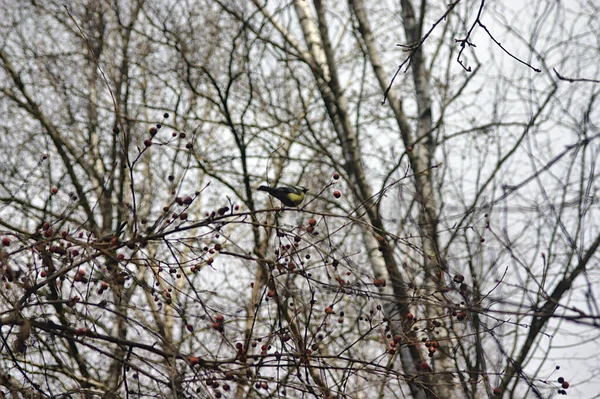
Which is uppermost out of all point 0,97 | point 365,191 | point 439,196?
point 0,97

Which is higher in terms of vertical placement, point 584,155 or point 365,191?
point 584,155

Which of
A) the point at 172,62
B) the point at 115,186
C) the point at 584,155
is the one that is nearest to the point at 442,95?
the point at 584,155

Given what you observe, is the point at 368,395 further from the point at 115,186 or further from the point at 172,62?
the point at 172,62

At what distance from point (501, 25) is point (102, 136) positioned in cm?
445

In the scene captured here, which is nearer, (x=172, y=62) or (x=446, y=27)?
(x=446, y=27)

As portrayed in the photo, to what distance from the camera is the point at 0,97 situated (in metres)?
6.55

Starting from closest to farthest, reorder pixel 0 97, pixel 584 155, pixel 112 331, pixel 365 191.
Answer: pixel 365 191 → pixel 584 155 → pixel 112 331 → pixel 0 97

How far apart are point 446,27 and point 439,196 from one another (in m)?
1.72

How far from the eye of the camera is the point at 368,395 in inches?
A: 247

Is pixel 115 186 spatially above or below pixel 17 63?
below

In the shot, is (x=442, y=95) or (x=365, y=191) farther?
(x=442, y=95)

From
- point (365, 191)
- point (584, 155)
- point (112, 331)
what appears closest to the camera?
point (365, 191)

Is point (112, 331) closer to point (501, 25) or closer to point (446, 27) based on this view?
point (446, 27)

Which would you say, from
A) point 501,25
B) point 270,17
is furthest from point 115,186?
point 501,25
